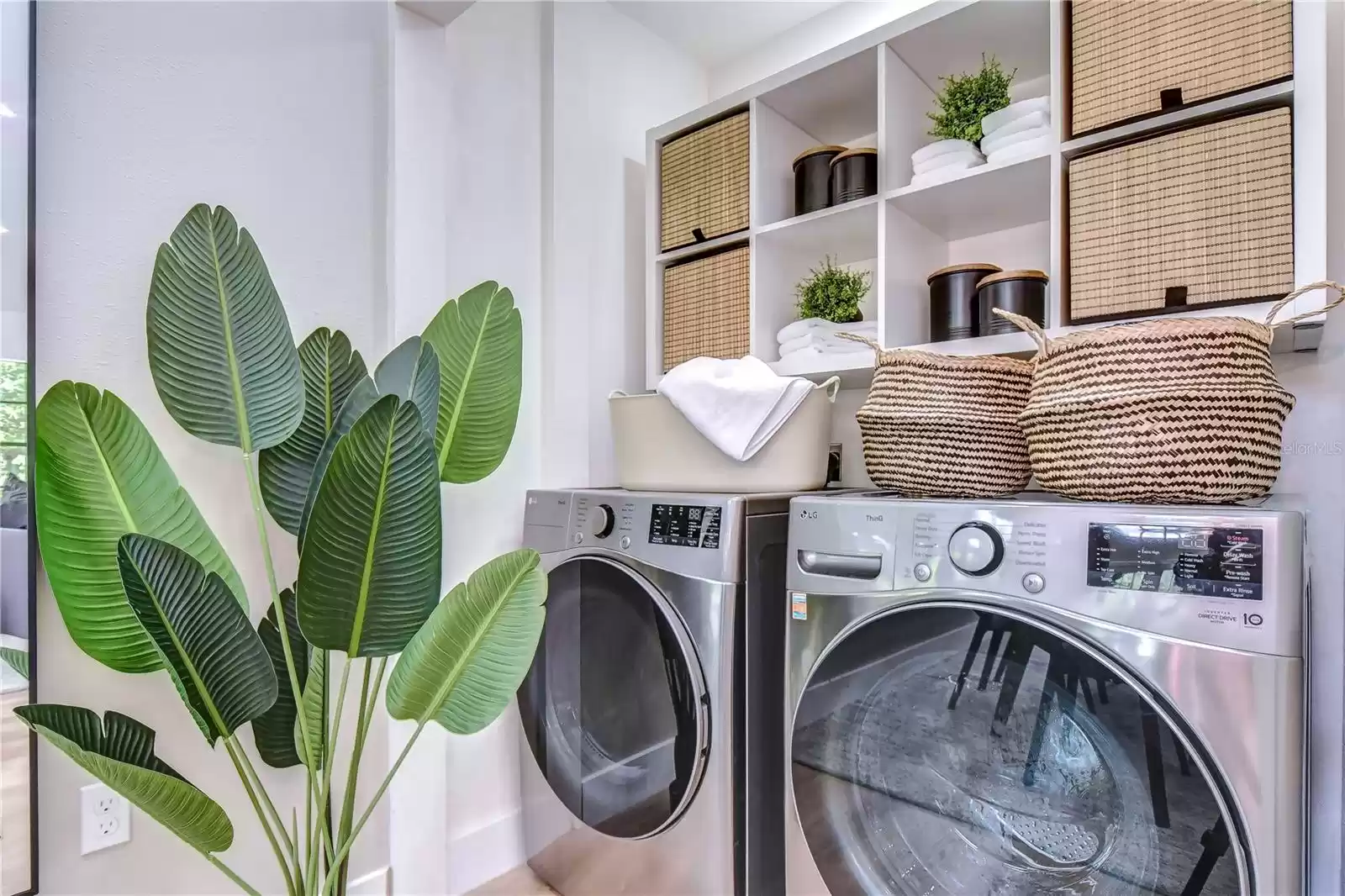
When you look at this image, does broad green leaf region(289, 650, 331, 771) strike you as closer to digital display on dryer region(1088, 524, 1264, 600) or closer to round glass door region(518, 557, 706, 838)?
round glass door region(518, 557, 706, 838)

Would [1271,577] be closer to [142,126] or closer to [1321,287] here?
[1321,287]

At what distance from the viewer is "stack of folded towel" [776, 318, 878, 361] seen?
1762 mm

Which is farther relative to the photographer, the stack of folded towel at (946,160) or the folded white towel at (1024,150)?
the stack of folded towel at (946,160)

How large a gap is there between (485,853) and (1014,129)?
2046 millimetres

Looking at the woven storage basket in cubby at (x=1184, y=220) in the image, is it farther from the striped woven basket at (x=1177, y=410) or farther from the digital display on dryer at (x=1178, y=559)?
the digital display on dryer at (x=1178, y=559)

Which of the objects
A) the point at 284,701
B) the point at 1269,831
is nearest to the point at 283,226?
the point at 284,701

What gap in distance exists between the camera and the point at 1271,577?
33.8 inches

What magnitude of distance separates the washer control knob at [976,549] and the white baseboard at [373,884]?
141 centimetres

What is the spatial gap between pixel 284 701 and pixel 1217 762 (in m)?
1.40

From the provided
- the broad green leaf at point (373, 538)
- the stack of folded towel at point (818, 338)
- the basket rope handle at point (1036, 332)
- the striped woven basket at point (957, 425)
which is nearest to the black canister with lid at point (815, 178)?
the stack of folded towel at point (818, 338)

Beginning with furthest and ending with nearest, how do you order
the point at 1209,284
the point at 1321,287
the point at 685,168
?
the point at 685,168 < the point at 1209,284 < the point at 1321,287

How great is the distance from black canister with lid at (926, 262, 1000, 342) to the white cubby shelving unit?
6 centimetres

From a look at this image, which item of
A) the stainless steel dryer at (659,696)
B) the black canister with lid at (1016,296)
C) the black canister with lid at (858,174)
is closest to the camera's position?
the stainless steel dryer at (659,696)

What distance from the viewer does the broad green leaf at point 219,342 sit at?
1113 millimetres
